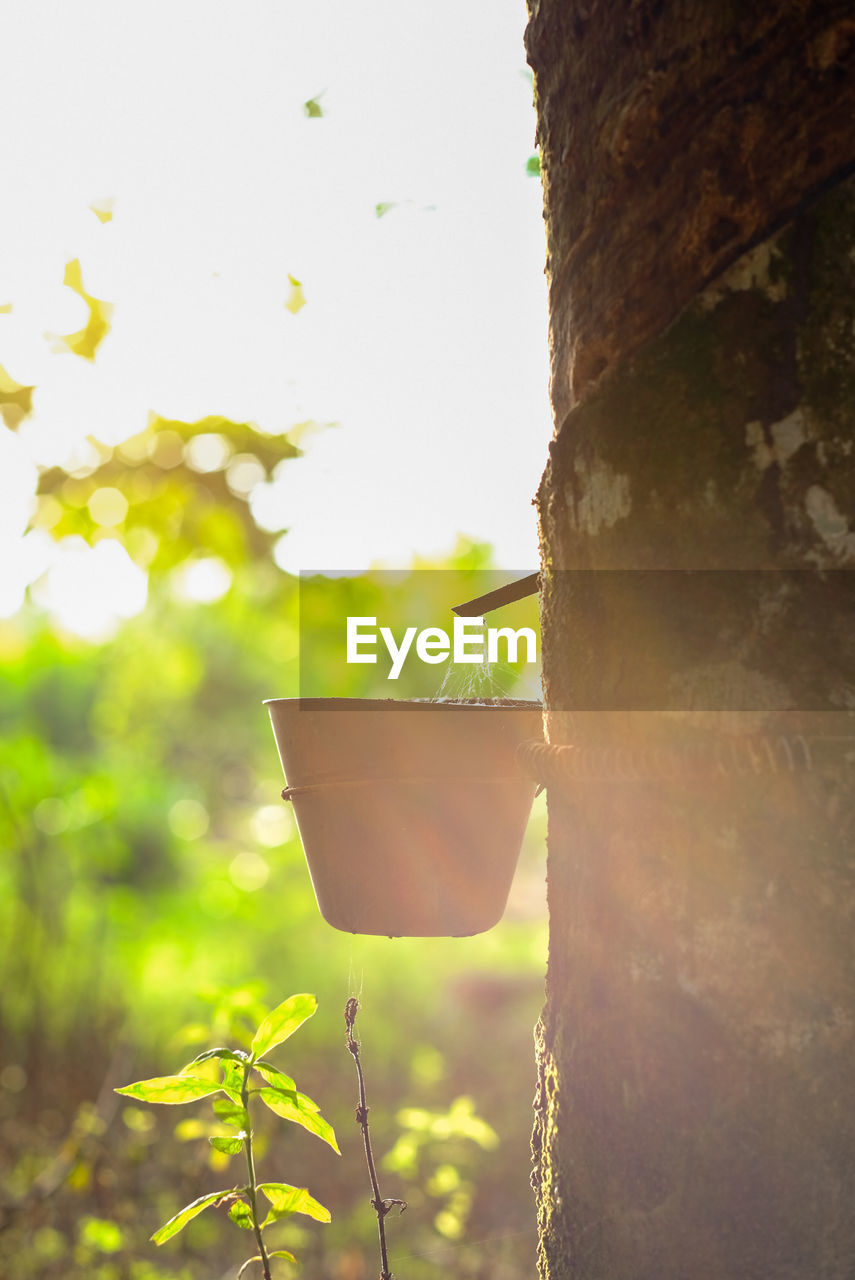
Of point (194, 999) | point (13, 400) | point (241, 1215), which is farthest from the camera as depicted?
point (194, 999)

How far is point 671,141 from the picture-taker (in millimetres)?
671

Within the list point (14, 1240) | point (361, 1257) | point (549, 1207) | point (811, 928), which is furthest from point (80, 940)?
Answer: point (811, 928)

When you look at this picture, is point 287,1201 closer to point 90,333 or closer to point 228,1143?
point 228,1143

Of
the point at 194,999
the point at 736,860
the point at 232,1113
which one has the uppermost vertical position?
the point at 736,860

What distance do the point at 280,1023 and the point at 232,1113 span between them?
100mm

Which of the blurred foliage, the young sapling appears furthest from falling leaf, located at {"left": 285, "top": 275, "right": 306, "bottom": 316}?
the young sapling

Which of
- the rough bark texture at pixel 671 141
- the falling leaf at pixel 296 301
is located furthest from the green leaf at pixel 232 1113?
the falling leaf at pixel 296 301

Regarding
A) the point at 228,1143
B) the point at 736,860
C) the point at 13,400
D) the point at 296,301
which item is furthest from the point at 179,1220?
the point at 13,400

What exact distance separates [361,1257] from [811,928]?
320 centimetres

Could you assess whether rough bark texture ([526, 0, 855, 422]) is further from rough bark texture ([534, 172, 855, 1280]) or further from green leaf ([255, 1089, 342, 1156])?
green leaf ([255, 1089, 342, 1156])

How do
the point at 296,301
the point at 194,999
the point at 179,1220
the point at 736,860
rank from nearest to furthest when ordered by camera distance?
the point at 736,860, the point at 179,1220, the point at 296,301, the point at 194,999

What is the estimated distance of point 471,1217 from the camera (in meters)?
3.43

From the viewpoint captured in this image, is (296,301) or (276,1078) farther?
(296,301)

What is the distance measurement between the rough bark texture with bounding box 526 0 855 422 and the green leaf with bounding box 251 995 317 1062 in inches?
24.6
